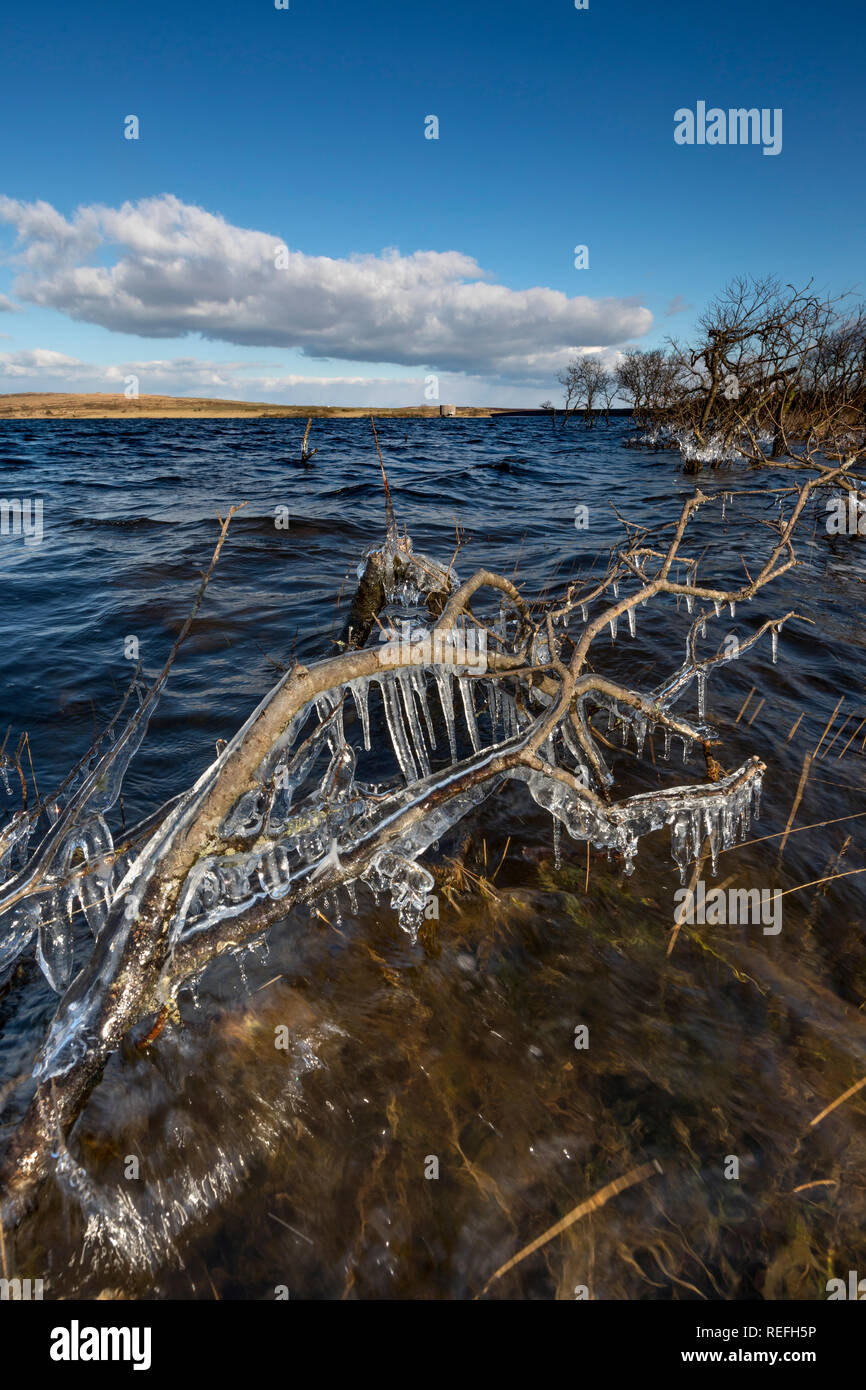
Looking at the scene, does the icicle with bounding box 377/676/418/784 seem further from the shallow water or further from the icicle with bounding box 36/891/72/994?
the icicle with bounding box 36/891/72/994

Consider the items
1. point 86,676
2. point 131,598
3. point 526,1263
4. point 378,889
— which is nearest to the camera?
point 526,1263

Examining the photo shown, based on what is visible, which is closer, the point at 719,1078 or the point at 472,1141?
the point at 472,1141

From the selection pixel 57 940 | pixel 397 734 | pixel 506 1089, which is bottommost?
pixel 506 1089

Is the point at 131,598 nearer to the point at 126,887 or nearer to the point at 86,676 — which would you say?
the point at 86,676

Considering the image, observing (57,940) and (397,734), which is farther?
(397,734)

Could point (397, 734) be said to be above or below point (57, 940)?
above

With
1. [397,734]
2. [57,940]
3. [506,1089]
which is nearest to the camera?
[506,1089]

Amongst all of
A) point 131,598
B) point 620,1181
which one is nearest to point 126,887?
point 620,1181

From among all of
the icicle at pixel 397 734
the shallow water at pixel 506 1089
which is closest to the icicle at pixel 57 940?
the shallow water at pixel 506 1089

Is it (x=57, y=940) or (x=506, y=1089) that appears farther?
(x=57, y=940)

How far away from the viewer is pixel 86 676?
7.38m

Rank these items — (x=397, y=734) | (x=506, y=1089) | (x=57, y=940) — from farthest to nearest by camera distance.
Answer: (x=397, y=734) < (x=57, y=940) < (x=506, y=1089)
